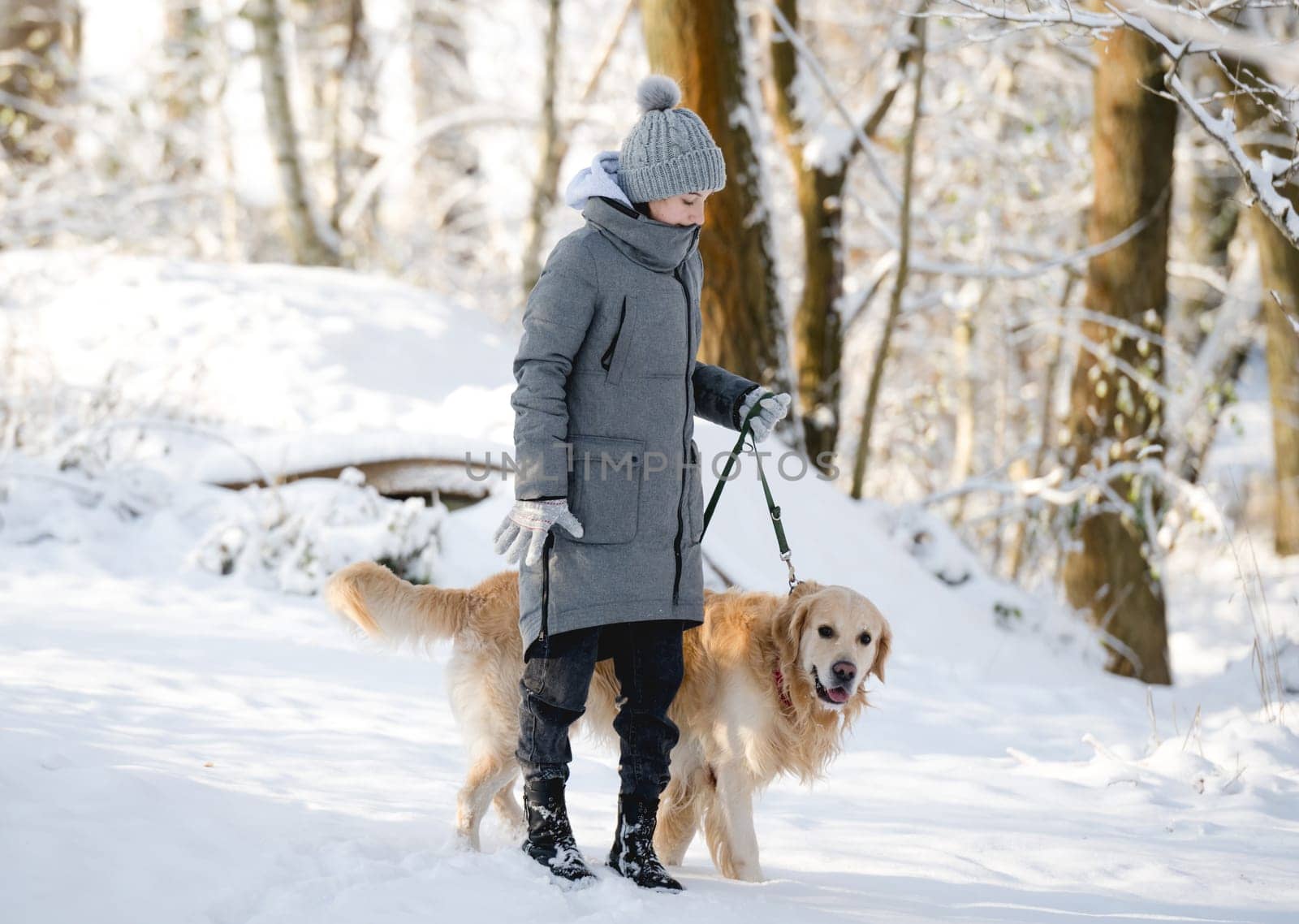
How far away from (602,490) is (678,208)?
71 cm

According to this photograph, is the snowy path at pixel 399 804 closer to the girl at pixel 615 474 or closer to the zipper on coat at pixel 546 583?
the girl at pixel 615 474

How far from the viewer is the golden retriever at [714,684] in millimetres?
2912

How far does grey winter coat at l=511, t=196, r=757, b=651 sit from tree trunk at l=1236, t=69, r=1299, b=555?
509 centimetres

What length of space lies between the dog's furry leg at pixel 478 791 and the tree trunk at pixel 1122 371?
4759 millimetres

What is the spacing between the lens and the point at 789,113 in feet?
26.6

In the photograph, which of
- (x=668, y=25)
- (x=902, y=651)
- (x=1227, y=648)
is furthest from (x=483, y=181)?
(x=902, y=651)

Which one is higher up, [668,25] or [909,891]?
[668,25]

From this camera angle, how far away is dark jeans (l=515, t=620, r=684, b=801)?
8.84 ft

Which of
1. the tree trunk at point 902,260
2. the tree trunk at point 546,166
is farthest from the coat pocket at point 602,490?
the tree trunk at point 546,166

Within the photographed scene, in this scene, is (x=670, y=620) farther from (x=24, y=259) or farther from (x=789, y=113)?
(x=24, y=259)

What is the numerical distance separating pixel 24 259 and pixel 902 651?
6.60 meters

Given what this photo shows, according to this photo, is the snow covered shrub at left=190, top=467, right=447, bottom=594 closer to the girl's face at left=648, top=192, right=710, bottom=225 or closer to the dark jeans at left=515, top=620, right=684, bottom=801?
the dark jeans at left=515, top=620, right=684, bottom=801

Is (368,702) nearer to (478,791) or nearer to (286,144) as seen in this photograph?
(478,791)

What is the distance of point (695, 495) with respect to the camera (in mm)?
2871
